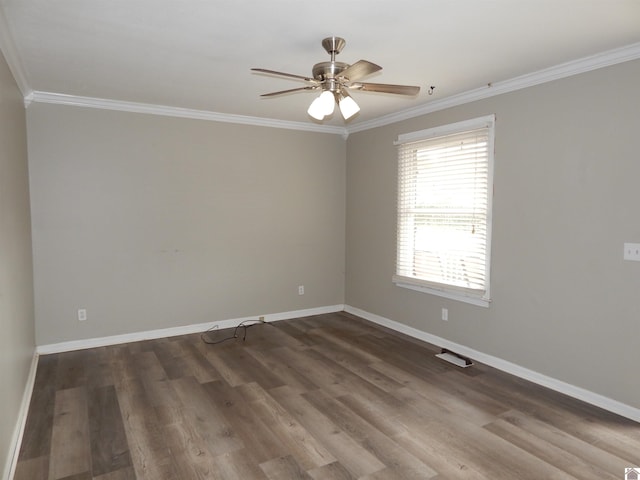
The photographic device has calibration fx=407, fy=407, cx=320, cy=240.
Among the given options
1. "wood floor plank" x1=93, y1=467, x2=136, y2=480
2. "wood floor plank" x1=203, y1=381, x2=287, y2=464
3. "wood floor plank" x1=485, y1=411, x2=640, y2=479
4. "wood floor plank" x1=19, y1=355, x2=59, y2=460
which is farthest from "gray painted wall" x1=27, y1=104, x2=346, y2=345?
"wood floor plank" x1=485, y1=411, x2=640, y2=479

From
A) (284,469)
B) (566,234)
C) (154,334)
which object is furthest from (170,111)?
(566,234)

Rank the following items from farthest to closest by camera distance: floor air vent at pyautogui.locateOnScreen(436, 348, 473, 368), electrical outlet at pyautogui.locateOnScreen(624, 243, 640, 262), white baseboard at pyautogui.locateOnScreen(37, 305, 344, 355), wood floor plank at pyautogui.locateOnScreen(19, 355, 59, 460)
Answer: white baseboard at pyautogui.locateOnScreen(37, 305, 344, 355) → floor air vent at pyautogui.locateOnScreen(436, 348, 473, 368) → electrical outlet at pyautogui.locateOnScreen(624, 243, 640, 262) → wood floor plank at pyautogui.locateOnScreen(19, 355, 59, 460)

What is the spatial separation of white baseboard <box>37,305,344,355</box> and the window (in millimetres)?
1453

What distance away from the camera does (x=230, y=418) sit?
274 centimetres

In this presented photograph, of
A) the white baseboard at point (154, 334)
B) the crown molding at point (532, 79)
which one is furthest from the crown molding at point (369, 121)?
the white baseboard at point (154, 334)

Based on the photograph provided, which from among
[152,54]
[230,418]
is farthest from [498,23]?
[230,418]

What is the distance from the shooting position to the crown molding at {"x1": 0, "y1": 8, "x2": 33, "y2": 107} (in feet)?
7.55

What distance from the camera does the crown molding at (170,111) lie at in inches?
147

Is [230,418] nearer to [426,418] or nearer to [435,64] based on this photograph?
[426,418]

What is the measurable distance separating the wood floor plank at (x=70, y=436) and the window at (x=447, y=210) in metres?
3.15

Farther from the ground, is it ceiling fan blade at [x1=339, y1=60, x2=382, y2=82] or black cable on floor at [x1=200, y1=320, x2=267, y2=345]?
ceiling fan blade at [x1=339, y1=60, x2=382, y2=82]

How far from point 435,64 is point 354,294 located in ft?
10.4

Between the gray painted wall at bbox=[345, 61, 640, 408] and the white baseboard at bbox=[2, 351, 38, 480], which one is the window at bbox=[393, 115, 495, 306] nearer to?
the gray painted wall at bbox=[345, 61, 640, 408]

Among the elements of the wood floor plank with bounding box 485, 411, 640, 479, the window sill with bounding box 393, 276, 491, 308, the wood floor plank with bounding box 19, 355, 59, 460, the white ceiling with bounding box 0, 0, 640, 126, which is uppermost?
the white ceiling with bounding box 0, 0, 640, 126
